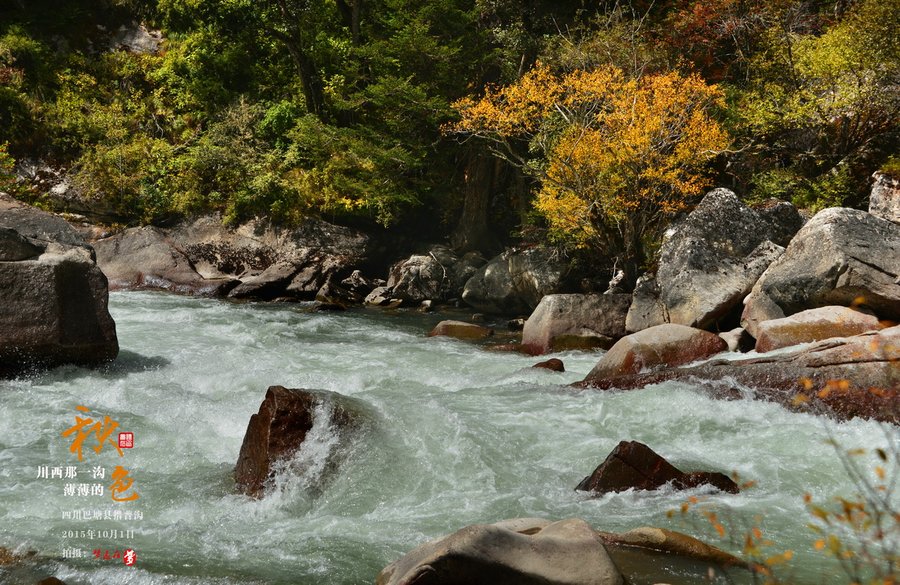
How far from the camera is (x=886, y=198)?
40.1 ft

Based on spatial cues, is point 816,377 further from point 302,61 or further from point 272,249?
point 302,61

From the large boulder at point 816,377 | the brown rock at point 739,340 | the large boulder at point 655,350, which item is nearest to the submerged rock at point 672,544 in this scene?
the large boulder at point 816,377

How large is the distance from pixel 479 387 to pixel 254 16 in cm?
1554

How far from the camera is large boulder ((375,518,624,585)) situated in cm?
375

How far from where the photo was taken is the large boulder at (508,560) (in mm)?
3754

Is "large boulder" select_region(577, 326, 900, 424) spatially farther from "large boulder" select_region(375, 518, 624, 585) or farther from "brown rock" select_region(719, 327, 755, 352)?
"large boulder" select_region(375, 518, 624, 585)

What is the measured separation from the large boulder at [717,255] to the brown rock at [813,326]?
1886mm

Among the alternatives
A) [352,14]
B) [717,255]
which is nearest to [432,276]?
[717,255]

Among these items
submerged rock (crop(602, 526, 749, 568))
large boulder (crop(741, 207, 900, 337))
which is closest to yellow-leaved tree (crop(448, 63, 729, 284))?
large boulder (crop(741, 207, 900, 337))

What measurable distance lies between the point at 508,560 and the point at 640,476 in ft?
7.91

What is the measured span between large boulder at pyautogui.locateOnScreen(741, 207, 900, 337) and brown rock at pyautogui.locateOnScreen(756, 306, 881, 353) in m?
0.31

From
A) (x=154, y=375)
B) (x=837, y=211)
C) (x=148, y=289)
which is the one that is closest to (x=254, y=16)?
(x=148, y=289)

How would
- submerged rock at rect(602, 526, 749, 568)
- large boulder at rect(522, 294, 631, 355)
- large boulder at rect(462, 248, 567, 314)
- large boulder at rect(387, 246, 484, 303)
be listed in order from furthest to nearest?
large boulder at rect(387, 246, 484, 303) → large boulder at rect(462, 248, 567, 314) → large boulder at rect(522, 294, 631, 355) → submerged rock at rect(602, 526, 749, 568)

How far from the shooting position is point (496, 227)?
2119 centimetres
